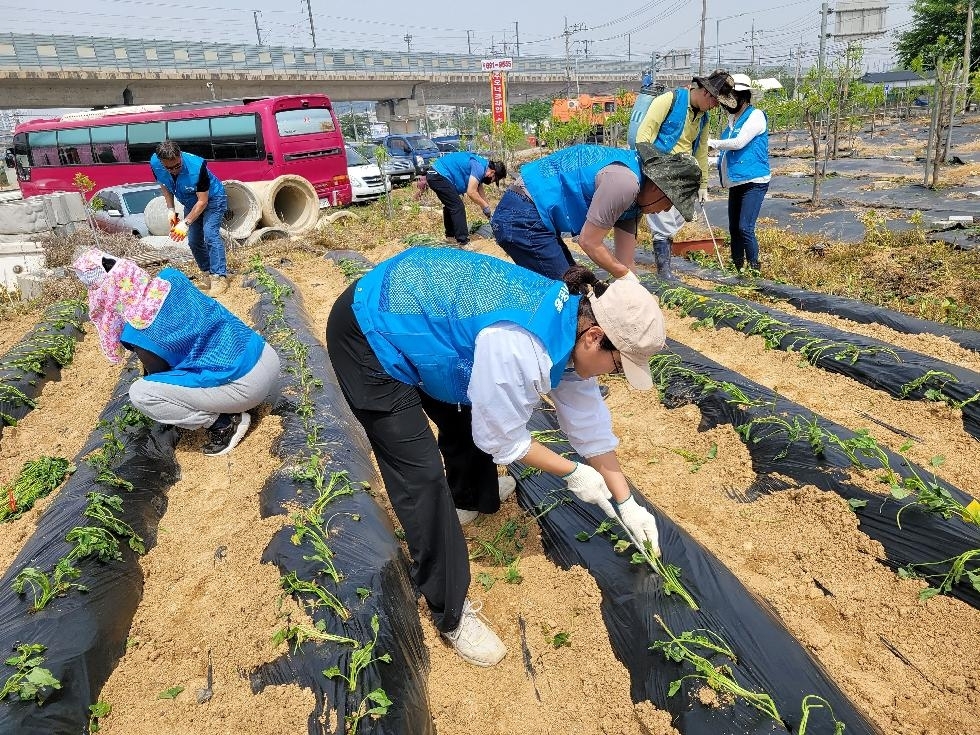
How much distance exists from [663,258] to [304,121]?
10.1 m

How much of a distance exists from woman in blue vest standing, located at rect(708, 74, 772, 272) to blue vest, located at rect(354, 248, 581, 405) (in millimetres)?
4523

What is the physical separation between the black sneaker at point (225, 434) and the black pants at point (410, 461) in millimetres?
1799

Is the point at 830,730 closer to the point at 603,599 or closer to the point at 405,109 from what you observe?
the point at 603,599

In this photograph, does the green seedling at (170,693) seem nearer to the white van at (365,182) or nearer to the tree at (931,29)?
the white van at (365,182)

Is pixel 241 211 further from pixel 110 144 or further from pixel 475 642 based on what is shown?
pixel 475 642

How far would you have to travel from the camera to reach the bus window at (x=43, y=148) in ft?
53.6

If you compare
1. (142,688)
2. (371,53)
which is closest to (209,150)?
(142,688)

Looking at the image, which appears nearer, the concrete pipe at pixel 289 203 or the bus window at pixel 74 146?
the concrete pipe at pixel 289 203

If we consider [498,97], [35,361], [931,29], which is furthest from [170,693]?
[931,29]

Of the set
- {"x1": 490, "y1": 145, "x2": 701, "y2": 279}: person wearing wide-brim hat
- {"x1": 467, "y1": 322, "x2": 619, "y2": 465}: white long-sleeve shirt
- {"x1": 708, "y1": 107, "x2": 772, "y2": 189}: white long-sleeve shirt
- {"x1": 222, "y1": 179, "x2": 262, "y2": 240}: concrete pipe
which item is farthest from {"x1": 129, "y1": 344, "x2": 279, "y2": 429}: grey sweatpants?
{"x1": 222, "y1": 179, "x2": 262, "y2": 240}: concrete pipe

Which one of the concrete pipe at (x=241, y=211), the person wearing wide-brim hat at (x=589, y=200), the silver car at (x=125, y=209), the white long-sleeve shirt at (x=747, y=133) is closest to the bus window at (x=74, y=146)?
the silver car at (x=125, y=209)

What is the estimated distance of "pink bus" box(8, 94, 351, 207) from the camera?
13.0 m

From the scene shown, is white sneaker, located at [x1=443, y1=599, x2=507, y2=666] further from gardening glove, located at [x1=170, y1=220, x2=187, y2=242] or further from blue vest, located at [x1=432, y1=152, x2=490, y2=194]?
blue vest, located at [x1=432, y1=152, x2=490, y2=194]

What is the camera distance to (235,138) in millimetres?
13172
